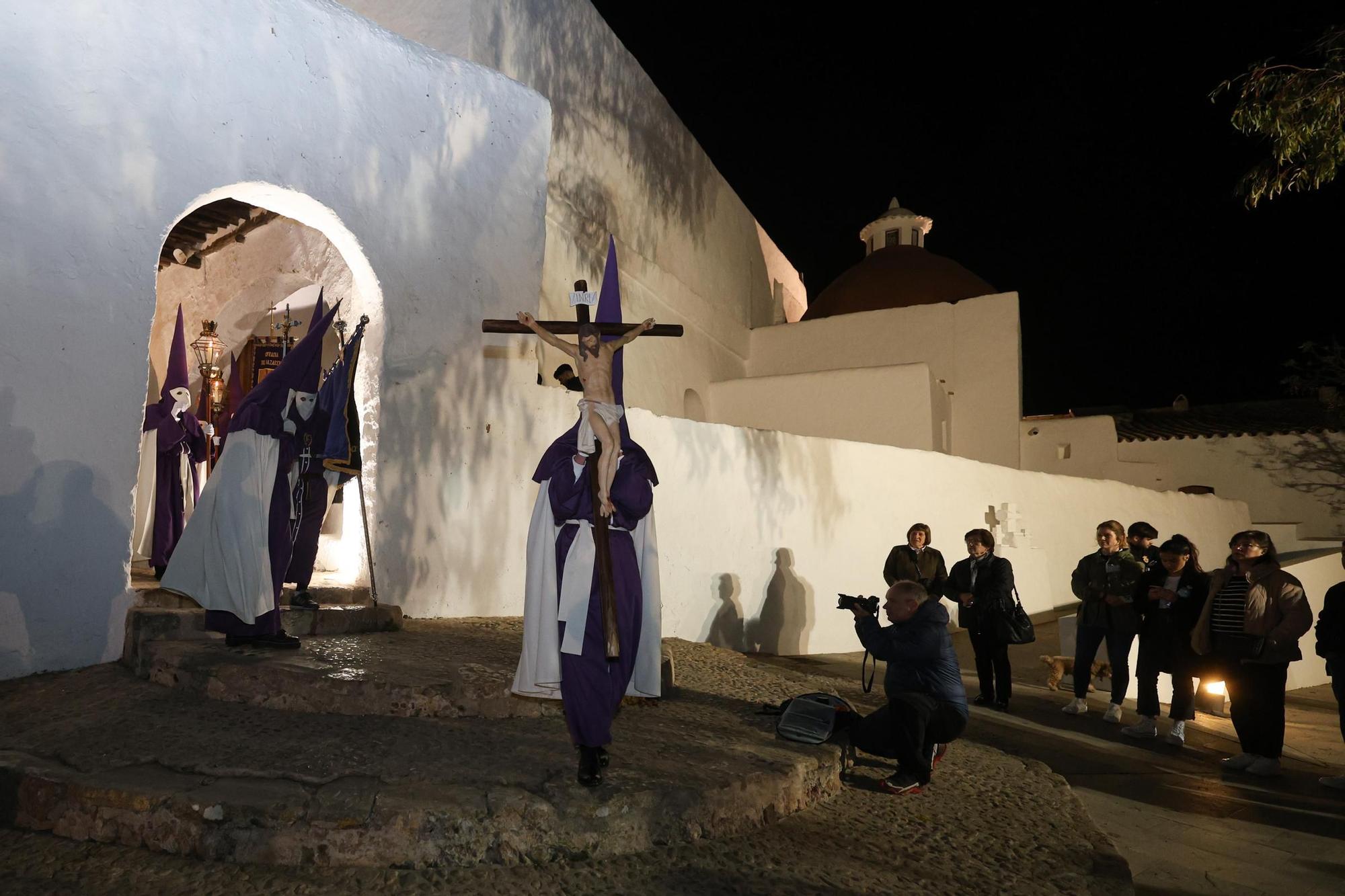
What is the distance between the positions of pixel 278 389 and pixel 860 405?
9714 millimetres

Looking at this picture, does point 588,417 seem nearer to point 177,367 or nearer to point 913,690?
point 913,690

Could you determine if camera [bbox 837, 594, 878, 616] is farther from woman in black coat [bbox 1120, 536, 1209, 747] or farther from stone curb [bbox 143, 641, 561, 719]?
woman in black coat [bbox 1120, 536, 1209, 747]

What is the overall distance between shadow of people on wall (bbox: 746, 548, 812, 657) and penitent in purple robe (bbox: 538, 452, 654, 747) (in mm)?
5260

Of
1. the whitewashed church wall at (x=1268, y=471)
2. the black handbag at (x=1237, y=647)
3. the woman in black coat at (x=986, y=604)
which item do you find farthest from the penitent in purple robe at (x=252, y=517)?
the whitewashed church wall at (x=1268, y=471)

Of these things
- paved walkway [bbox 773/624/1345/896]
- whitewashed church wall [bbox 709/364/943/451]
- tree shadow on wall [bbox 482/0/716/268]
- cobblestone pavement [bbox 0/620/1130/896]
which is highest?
tree shadow on wall [bbox 482/0/716/268]

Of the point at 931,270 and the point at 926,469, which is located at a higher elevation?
the point at 931,270

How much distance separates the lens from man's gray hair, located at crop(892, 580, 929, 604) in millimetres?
4512

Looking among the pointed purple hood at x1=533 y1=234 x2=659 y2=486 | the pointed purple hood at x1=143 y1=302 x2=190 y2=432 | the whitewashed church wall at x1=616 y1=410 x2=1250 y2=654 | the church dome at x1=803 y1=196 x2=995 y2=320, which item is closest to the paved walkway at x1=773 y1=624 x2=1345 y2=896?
the whitewashed church wall at x1=616 y1=410 x2=1250 y2=654

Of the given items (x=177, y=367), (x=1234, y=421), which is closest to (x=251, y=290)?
(x=177, y=367)

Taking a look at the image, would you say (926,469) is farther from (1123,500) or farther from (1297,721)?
(1123,500)

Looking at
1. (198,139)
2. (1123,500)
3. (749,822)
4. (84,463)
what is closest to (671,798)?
(749,822)

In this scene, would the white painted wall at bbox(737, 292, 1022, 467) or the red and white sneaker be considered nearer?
the red and white sneaker

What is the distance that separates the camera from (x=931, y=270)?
20484mm

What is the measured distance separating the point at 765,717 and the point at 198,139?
4987 mm
